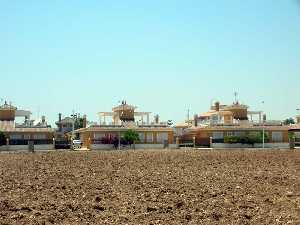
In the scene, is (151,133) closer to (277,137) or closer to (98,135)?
(98,135)

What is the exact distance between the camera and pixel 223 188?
21.3 metres

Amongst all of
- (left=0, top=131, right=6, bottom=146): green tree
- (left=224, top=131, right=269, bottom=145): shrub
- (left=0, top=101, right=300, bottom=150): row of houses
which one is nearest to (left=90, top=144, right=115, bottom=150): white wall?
(left=0, top=101, right=300, bottom=150): row of houses

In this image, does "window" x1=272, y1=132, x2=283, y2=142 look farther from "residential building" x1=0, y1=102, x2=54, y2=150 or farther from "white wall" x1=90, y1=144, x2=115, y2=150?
"residential building" x1=0, y1=102, x2=54, y2=150

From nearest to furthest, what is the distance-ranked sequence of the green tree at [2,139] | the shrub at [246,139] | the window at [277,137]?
1. the green tree at [2,139]
2. the shrub at [246,139]
3. the window at [277,137]

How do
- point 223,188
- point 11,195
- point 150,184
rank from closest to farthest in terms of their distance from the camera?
point 11,195 → point 223,188 → point 150,184

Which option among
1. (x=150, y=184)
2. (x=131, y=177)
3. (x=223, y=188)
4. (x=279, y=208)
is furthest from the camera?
(x=131, y=177)

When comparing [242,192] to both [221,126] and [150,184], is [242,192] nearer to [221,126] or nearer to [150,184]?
[150,184]

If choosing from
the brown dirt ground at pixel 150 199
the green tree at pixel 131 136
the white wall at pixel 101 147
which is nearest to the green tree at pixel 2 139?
the white wall at pixel 101 147

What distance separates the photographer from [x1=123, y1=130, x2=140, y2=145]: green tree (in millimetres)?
82375

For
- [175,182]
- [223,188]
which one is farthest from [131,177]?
[223,188]

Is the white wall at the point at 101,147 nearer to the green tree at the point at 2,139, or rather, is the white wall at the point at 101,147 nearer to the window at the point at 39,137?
the window at the point at 39,137

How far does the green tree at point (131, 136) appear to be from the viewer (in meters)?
82.4

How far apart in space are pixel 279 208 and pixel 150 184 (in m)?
7.29

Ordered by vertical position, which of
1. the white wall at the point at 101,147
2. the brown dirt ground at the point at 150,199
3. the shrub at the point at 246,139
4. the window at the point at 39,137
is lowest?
the brown dirt ground at the point at 150,199
